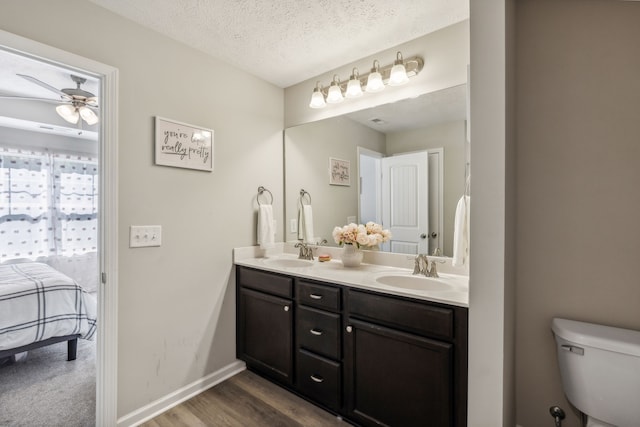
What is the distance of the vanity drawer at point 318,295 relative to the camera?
1723 millimetres

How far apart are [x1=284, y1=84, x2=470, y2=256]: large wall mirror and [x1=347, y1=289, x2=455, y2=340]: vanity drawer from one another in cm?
59

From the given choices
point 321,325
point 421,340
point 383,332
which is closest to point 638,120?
point 421,340

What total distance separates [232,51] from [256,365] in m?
2.26

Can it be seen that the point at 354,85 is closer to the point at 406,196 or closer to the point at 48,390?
the point at 406,196

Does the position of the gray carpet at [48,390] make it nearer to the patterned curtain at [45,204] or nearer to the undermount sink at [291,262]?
the undermount sink at [291,262]

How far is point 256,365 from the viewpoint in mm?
2186

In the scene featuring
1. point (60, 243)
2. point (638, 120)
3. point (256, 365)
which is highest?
point (638, 120)

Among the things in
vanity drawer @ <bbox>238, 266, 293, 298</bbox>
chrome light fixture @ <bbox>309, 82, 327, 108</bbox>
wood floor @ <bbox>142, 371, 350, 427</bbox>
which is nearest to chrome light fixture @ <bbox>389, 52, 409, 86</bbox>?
chrome light fixture @ <bbox>309, 82, 327, 108</bbox>

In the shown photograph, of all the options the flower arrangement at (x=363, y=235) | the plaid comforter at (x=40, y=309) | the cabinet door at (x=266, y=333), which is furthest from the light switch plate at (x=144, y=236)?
the plaid comforter at (x=40, y=309)

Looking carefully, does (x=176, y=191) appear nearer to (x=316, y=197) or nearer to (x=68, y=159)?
(x=316, y=197)

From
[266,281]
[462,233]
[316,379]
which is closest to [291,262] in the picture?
[266,281]

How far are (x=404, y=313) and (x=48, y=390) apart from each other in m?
2.48

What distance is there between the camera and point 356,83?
6.90 ft

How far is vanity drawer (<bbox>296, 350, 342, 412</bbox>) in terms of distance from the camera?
1718mm
